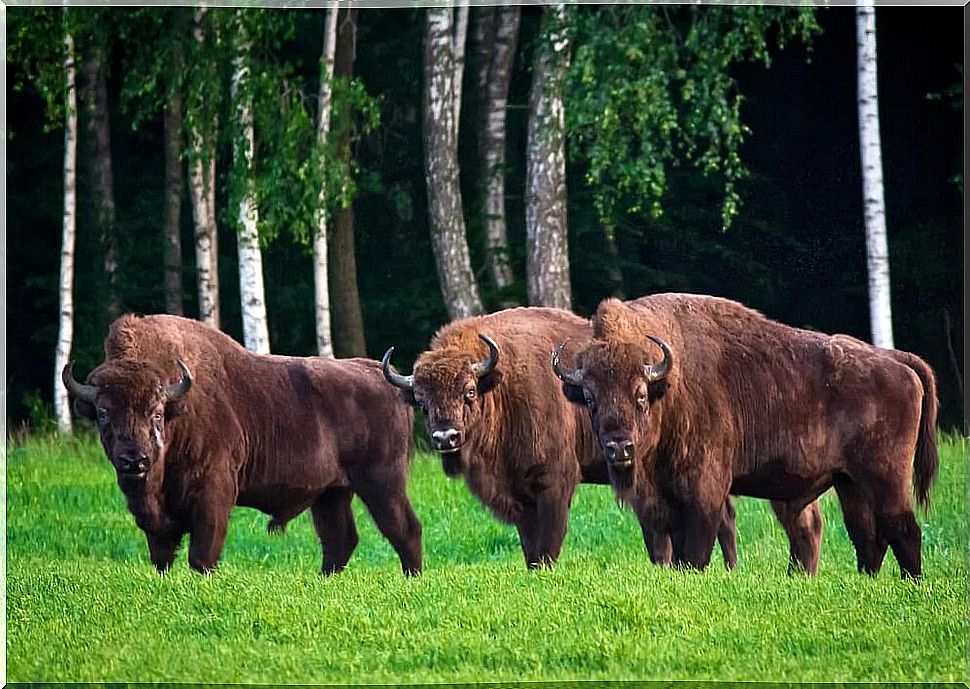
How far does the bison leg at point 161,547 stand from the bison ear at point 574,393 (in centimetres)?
194

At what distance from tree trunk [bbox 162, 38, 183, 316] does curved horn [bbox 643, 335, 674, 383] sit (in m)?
2.20

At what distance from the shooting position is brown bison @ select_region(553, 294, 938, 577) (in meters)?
8.05

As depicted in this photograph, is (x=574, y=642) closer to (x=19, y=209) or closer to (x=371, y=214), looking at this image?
(x=371, y=214)

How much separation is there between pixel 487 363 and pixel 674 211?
1210mm

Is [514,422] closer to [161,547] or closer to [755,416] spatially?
[755,416]

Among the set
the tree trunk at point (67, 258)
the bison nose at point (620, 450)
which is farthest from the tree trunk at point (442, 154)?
the tree trunk at point (67, 258)

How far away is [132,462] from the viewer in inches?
306

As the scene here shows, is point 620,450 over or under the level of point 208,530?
over

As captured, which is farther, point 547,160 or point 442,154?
point 442,154

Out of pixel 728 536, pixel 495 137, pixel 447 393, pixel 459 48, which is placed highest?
pixel 459 48

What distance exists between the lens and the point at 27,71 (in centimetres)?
775

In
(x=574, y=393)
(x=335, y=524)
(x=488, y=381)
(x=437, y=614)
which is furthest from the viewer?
(x=335, y=524)

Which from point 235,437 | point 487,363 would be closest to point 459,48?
point 487,363

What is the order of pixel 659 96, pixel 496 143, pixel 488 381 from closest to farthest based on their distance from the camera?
1. pixel 659 96
2. pixel 496 143
3. pixel 488 381
